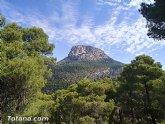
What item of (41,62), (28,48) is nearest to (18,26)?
(28,48)

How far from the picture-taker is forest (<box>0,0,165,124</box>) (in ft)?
69.5

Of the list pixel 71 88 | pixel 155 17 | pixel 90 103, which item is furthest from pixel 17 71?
pixel 71 88

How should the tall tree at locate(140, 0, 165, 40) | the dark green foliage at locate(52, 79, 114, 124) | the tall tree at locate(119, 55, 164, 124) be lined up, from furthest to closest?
1. the dark green foliage at locate(52, 79, 114, 124)
2. the tall tree at locate(119, 55, 164, 124)
3. the tall tree at locate(140, 0, 165, 40)

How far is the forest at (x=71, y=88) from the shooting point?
21188 millimetres

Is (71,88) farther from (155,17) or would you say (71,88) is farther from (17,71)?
(155,17)

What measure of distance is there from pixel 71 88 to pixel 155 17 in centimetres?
2823

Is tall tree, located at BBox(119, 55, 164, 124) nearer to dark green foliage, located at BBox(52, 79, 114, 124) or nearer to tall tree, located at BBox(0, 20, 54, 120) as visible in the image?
dark green foliage, located at BBox(52, 79, 114, 124)

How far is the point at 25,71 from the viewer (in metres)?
21.3

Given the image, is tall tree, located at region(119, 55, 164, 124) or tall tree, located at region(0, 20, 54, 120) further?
tall tree, located at region(119, 55, 164, 124)

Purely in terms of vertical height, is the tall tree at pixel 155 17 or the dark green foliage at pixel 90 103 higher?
the tall tree at pixel 155 17

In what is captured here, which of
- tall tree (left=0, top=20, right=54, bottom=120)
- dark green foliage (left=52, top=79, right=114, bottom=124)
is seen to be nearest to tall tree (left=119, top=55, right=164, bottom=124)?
dark green foliage (left=52, top=79, right=114, bottom=124)

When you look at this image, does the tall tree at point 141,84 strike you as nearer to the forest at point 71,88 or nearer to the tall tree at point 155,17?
the forest at point 71,88

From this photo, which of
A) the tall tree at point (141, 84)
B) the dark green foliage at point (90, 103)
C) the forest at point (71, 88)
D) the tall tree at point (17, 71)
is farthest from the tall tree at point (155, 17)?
the dark green foliage at point (90, 103)

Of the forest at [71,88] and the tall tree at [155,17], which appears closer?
the tall tree at [155,17]
